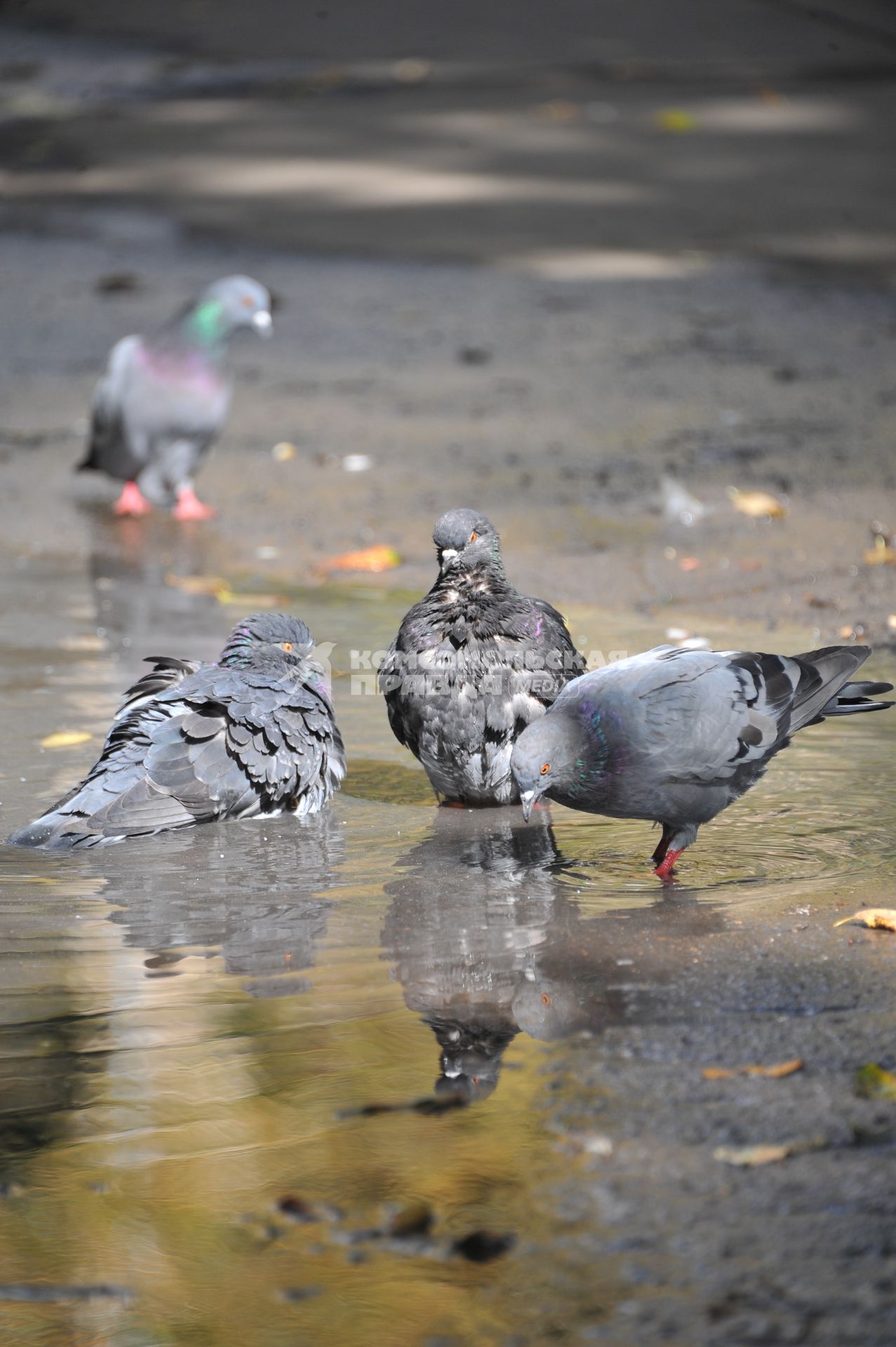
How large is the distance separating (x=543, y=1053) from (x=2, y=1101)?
99cm

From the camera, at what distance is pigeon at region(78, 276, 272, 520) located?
7891 mm

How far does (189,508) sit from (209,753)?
366 cm

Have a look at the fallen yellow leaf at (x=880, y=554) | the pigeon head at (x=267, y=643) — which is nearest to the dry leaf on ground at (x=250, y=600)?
the pigeon head at (x=267, y=643)

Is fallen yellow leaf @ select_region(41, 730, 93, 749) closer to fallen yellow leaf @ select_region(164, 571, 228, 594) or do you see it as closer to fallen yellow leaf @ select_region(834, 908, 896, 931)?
fallen yellow leaf @ select_region(164, 571, 228, 594)

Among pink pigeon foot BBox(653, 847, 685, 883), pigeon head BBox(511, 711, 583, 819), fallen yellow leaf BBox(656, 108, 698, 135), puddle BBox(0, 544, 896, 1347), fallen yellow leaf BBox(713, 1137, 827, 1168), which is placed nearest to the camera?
puddle BBox(0, 544, 896, 1347)

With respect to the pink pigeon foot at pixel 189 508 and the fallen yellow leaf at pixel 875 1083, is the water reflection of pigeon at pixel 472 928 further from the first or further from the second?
the pink pigeon foot at pixel 189 508

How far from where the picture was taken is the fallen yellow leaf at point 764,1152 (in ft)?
8.71

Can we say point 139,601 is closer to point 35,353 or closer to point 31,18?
point 35,353

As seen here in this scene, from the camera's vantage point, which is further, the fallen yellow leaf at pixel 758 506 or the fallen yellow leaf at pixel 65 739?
A: the fallen yellow leaf at pixel 758 506

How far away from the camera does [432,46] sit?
1811cm

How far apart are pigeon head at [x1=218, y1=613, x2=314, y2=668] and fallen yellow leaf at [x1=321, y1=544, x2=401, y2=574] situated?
6.89 ft

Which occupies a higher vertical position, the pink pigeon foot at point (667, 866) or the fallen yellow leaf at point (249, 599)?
the pink pigeon foot at point (667, 866)

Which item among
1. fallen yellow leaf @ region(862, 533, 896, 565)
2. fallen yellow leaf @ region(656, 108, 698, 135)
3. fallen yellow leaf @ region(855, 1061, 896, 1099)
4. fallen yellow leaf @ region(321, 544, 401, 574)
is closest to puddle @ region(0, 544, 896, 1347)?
fallen yellow leaf @ region(855, 1061, 896, 1099)

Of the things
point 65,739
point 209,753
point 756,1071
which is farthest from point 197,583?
point 756,1071
